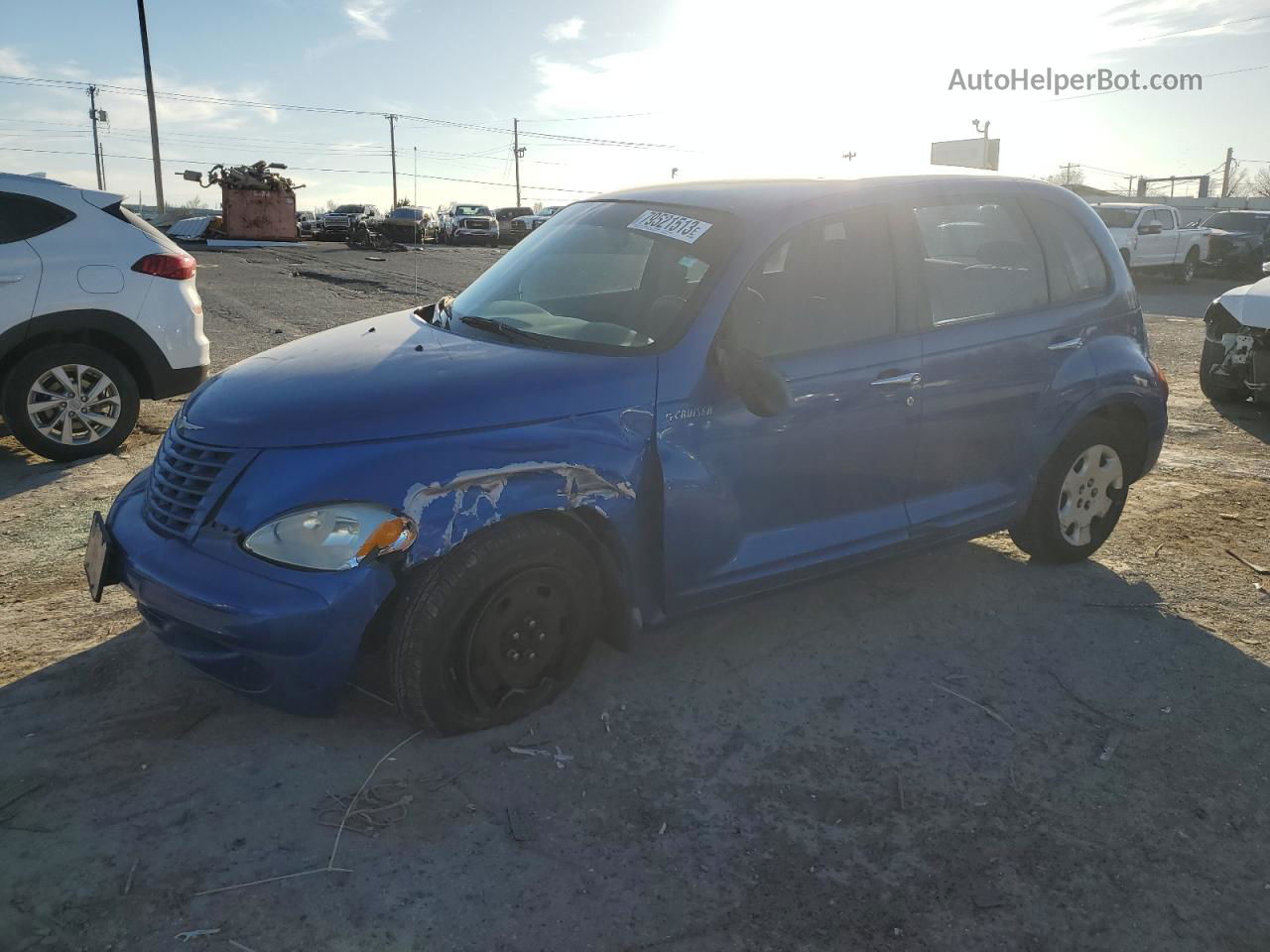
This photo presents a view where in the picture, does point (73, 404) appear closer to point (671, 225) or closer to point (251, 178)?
point (671, 225)

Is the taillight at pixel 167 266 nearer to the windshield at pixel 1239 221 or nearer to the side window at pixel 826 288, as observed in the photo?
the side window at pixel 826 288

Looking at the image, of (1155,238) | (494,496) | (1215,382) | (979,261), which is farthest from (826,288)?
(1155,238)

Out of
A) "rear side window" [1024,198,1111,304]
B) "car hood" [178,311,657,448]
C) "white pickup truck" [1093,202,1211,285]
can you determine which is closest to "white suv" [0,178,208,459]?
"car hood" [178,311,657,448]

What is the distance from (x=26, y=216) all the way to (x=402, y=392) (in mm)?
4622

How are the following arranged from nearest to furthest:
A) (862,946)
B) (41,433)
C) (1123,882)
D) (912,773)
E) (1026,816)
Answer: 1. (862,946)
2. (1123,882)
3. (1026,816)
4. (912,773)
5. (41,433)

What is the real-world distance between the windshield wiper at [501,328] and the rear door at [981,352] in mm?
1528

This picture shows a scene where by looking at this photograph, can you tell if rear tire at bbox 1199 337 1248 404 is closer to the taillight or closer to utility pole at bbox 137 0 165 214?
the taillight

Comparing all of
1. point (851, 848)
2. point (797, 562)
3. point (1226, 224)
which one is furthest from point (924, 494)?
point (1226, 224)

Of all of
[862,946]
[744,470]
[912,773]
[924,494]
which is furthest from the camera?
[924,494]

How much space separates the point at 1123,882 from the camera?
262 cm

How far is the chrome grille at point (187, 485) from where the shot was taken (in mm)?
3004

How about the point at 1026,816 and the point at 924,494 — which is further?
the point at 924,494

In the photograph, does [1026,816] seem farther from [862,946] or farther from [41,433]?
[41,433]

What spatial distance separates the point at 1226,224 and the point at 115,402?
1233 inches
